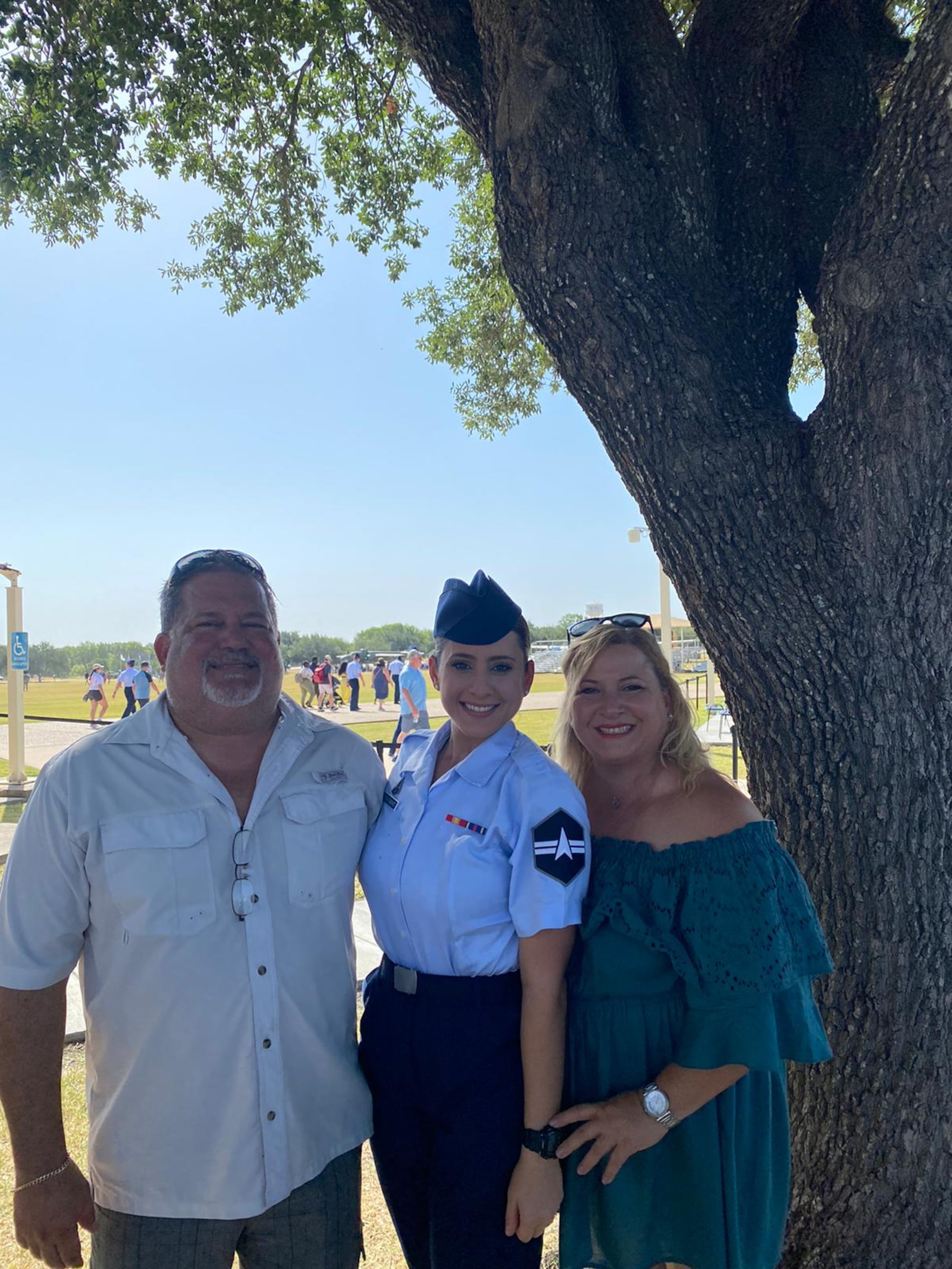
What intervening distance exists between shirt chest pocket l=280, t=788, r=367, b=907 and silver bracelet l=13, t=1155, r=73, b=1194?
0.82 metres

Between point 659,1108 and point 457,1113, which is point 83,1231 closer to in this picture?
point 457,1113

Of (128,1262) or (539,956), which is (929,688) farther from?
(128,1262)

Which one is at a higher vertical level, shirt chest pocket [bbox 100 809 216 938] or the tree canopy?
the tree canopy

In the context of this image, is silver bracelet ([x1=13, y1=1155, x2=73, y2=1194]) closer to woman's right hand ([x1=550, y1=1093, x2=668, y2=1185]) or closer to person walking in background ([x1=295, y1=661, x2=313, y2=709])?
woman's right hand ([x1=550, y1=1093, x2=668, y2=1185])

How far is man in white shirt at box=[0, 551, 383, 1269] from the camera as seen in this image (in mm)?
1956

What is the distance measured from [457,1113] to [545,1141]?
0.69 feet

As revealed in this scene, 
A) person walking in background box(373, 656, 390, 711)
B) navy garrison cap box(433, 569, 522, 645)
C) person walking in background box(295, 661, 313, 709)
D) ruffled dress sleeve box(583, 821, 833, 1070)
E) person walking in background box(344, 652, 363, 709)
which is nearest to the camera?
ruffled dress sleeve box(583, 821, 833, 1070)

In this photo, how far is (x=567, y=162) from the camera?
2.49m

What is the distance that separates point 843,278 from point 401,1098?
2.50 m

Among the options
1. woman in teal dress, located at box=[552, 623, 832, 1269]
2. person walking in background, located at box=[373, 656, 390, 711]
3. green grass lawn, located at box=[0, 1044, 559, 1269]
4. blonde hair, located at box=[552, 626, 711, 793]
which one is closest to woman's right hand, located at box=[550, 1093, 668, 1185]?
woman in teal dress, located at box=[552, 623, 832, 1269]

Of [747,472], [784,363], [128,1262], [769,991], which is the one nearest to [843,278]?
[784,363]

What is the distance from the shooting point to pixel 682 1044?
6.27ft

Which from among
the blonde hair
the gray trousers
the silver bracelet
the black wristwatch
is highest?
the blonde hair

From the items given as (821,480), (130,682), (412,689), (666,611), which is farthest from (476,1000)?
(130,682)
